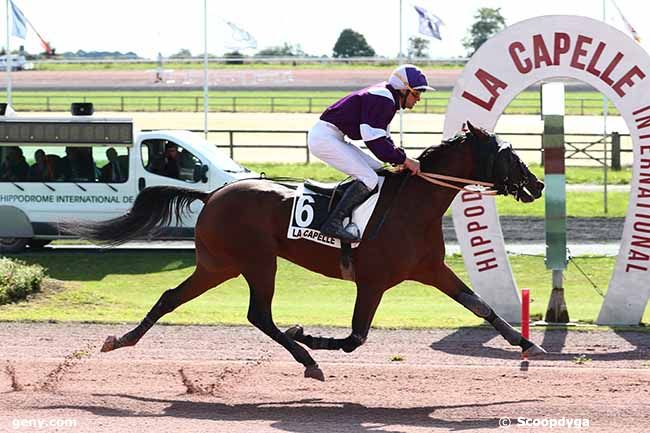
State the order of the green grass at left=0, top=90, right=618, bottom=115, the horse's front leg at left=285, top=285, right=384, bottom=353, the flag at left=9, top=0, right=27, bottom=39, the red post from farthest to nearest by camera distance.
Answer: the green grass at left=0, top=90, right=618, bottom=115, the flag at left=9, top=0, right=27, bottom=39, the red post, the horse's front leg at left=285, top=285, right=384, bottom=353

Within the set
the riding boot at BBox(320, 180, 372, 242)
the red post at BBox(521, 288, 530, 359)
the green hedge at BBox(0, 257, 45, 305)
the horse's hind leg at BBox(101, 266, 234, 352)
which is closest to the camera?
the riding boot at BBox(320, 180, 372, 242)

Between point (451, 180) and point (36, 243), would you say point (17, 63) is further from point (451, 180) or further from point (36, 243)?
point (451, 180)

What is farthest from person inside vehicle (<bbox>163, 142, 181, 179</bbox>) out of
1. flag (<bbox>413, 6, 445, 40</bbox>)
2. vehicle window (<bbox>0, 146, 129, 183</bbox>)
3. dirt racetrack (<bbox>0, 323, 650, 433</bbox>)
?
flag (<bbox>413, 6, 445, 40</bbox>)

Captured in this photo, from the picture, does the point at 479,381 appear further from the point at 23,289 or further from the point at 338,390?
the point at 23,289

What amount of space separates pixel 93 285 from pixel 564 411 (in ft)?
31.7

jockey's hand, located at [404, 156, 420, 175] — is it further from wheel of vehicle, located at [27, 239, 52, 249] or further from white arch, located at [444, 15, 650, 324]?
wheel of vehicle, located at [27, 239, 52, 249]

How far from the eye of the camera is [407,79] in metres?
9.55

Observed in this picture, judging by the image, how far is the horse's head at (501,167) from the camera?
31.7 feet

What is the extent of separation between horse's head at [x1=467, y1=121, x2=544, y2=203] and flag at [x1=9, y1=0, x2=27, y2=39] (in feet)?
71.6

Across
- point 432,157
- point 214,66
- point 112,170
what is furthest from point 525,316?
point 214,66

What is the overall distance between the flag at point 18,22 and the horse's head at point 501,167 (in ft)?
71.6

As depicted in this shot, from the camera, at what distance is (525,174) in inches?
382

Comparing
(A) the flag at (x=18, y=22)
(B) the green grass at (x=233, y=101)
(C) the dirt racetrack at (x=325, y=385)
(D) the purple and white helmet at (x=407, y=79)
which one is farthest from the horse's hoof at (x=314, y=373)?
(B) the green grass at (x=233, y=101)

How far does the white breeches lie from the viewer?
9.59m
